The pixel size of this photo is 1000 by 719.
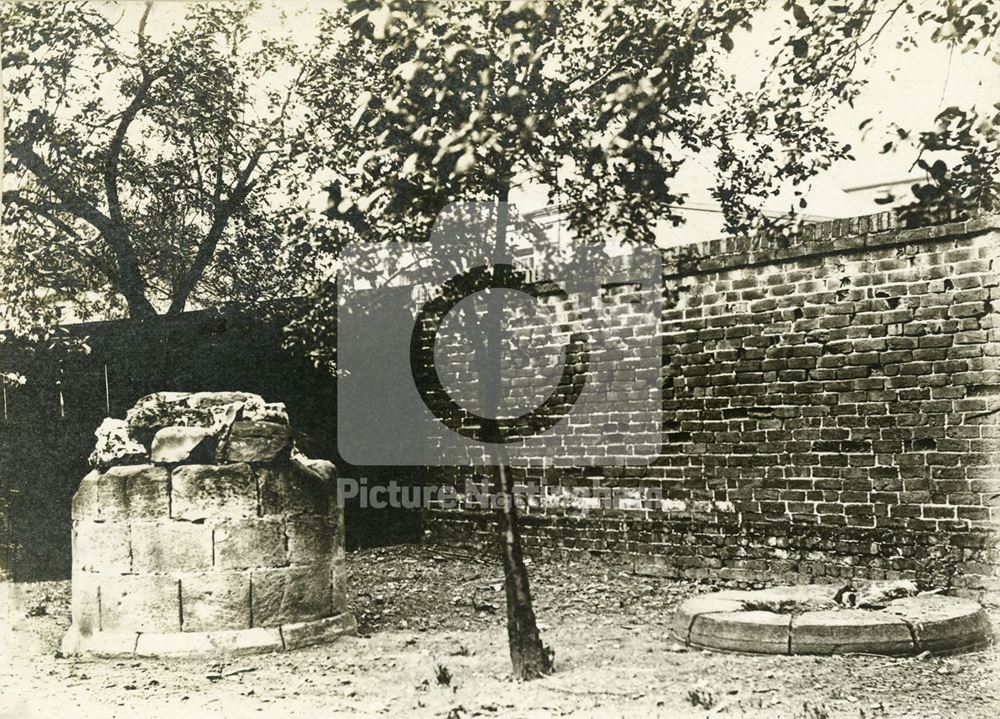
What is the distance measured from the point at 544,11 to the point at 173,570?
3635mm

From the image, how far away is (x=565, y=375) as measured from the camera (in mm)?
7598

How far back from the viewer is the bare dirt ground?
431 cm

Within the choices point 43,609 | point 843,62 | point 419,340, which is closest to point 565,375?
point 419,340

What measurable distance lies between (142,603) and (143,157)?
2.85 meters

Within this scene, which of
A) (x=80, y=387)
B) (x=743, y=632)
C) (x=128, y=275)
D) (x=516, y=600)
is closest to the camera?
(x=516, y=600)

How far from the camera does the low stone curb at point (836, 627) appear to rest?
479cm

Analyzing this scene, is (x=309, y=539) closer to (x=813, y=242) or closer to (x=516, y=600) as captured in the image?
(x=516, y=600)

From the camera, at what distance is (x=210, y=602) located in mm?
5336

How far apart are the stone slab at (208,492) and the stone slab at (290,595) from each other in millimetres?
408

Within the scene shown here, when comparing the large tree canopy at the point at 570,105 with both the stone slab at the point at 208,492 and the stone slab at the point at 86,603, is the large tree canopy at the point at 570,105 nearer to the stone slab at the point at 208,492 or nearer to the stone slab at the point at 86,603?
the stone slab at the point at 208,492

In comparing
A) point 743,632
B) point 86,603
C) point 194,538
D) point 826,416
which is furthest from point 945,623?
point 86,603

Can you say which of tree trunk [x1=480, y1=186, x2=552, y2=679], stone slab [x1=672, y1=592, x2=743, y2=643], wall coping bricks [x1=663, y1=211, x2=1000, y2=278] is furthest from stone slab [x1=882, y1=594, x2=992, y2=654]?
wall coping bricks [x1=663, y1=211, x2=1000, y2=278]

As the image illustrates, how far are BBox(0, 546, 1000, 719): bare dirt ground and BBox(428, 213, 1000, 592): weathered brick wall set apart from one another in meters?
0.66

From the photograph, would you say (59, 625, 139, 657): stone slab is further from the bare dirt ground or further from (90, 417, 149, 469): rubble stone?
(90, 417, 149, 469): rubble stone
